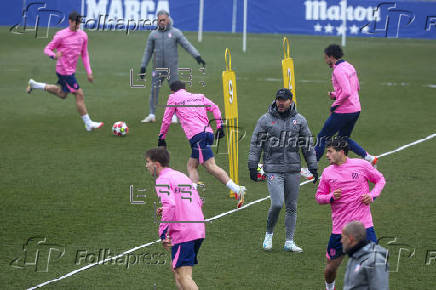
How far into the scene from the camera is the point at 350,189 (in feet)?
30.5

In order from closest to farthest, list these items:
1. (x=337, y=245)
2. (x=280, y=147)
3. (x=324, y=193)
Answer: (x=337, y=245), (x=324, y=193), (x=280, y=147)

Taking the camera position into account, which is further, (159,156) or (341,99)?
(341,99)

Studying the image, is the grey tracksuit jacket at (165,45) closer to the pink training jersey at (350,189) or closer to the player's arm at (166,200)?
the pink training jersey at (350,189)

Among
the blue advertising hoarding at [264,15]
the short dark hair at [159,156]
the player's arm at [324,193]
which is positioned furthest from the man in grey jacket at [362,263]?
the blue advertising hoarding at [264,15]

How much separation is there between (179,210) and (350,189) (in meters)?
2.14

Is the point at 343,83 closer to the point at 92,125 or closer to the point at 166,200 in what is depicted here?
the point at 166,200

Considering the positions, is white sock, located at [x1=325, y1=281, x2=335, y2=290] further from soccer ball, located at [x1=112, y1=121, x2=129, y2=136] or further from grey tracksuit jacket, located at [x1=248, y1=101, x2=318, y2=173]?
soccer ball, located at [x1=112, y1=121, x2=129, y2=136]

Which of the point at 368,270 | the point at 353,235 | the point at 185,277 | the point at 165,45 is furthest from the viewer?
the point at 165,45

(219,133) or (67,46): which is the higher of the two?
(67,46)

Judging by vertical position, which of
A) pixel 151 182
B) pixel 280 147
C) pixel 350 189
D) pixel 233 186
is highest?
pixel 280 147

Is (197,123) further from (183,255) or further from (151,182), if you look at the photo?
(183,255)

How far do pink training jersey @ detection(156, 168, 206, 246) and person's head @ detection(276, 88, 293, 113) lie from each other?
2.65 m

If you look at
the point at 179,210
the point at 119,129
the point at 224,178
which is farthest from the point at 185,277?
the point at 119,129

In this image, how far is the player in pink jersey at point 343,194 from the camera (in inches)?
363
